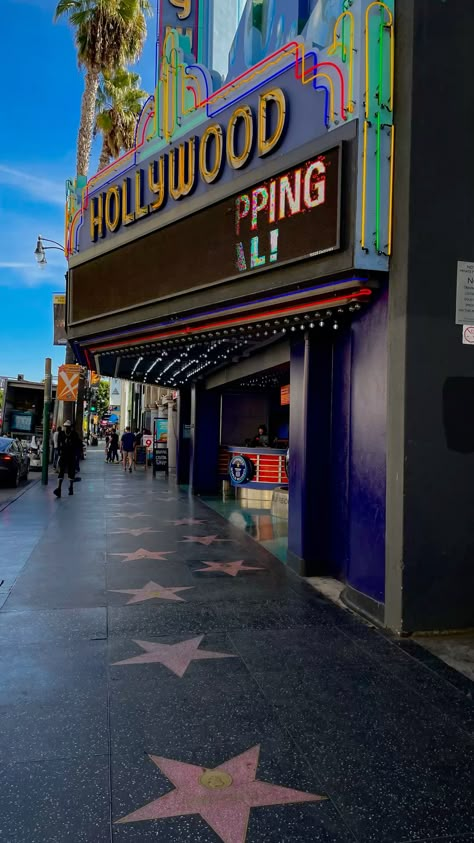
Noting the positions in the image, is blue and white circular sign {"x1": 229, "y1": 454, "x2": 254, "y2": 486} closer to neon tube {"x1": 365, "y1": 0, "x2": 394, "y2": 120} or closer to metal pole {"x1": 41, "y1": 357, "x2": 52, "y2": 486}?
metal pole {"x1": 41, "y1": 357, "x2": 52, "y2": 486}

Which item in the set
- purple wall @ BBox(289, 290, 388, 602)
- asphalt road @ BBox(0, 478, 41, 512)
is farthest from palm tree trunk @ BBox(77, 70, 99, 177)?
purple wall @ BBox(289, 290, 388, 602)

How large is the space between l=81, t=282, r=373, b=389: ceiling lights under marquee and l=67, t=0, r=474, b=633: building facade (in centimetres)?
4

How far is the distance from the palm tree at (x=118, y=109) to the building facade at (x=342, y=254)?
1878 centimetres

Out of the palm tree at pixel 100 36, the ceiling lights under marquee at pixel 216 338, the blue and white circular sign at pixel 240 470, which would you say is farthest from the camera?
the palm tree at pixel 100 36

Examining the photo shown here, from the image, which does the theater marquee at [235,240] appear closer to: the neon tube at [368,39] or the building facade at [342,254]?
the building facade at [342,254]

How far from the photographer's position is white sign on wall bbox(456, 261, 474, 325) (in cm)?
562

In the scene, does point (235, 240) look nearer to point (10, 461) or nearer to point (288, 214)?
point (288, 214)

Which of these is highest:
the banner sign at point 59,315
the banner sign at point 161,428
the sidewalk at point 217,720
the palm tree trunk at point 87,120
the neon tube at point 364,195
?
the palm tree trunk at point 87,120

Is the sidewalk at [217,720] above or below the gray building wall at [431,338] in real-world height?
below

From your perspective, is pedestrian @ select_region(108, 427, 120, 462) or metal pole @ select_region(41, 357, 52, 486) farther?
pedestrian @ select_region(108, 427, 120, 462)

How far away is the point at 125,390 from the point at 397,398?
64.6 metres

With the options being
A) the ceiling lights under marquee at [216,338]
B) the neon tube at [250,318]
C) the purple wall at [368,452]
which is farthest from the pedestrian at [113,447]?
the purple wall at [368,452]

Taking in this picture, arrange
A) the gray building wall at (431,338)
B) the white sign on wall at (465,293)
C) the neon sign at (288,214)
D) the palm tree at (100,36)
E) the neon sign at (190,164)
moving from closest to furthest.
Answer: the gray building wall at (431,338)
the white sign on wall at (465,293)
the neon sign at (288,214)
the neon sign at (190,164)
the palm tree at (100,36)

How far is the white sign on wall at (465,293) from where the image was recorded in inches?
221
